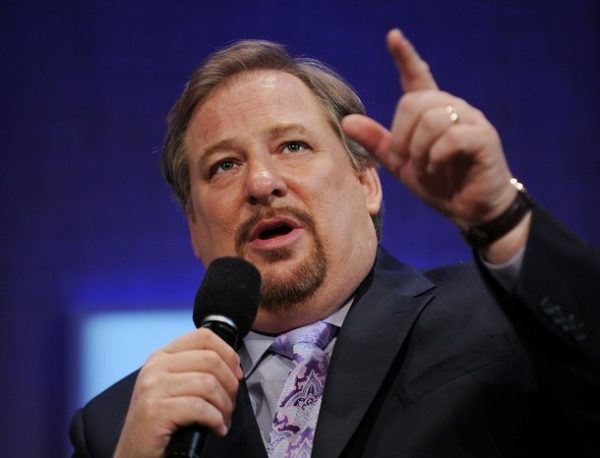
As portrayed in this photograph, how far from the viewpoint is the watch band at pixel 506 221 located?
1216mm

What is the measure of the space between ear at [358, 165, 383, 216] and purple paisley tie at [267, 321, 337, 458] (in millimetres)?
364

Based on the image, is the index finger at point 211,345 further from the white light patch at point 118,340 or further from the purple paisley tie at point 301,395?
the white light patch at point 118,340

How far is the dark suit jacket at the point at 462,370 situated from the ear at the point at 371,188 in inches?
9.1

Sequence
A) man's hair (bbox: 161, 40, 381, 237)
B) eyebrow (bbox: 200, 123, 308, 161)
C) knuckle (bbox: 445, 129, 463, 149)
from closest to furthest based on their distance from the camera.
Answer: knuckle (bbox: 445, 129, 463, 149)
eyebrow (bbox: 200, 123, 308, 161)
man's hair (bbox: 161, 40, 381, 237)

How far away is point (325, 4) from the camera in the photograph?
288 cm

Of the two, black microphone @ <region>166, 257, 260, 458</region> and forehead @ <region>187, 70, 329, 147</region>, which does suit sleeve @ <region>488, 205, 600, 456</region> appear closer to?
black microphone @ <region>166, 257, 260, 458</region>

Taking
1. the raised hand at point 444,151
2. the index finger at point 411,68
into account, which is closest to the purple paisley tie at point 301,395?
the raised hand at point 444,151

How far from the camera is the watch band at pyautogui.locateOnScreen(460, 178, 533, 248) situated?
1.22 m

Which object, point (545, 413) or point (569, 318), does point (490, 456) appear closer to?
point (545, 413)

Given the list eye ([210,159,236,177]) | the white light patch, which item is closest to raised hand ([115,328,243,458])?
eye ([210,159,236,177])

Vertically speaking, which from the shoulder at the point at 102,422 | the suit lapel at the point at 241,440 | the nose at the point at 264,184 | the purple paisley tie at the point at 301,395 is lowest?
the shoulder at the point at 102,422

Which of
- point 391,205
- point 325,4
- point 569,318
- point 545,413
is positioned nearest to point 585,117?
point 391,205

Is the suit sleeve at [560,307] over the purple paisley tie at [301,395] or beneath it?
over

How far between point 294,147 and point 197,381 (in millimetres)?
774
